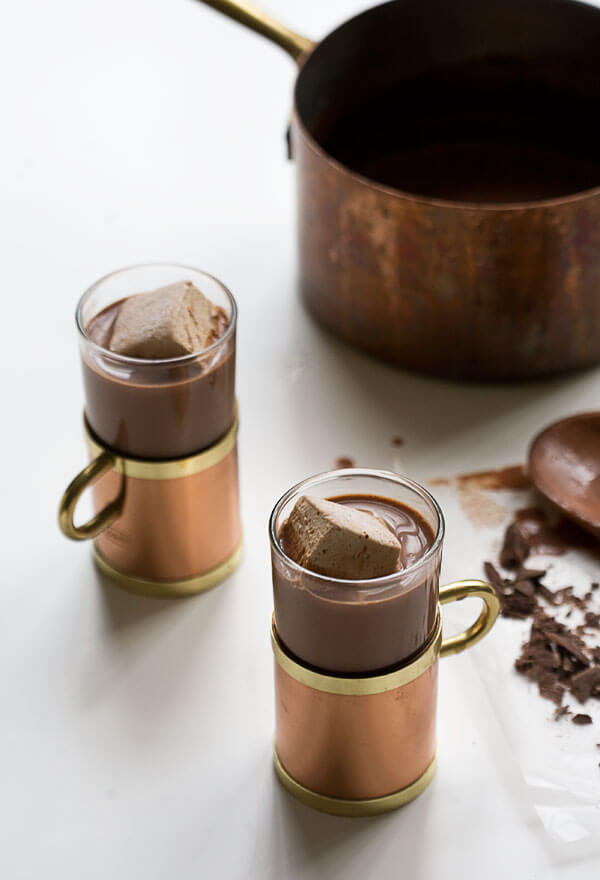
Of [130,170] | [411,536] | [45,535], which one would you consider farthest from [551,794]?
[130,170]

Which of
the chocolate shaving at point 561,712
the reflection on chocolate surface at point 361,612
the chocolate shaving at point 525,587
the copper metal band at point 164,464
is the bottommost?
the chocolate shaving at point 561,712

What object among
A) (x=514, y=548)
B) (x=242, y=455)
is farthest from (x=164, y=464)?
(x=514, y=548)

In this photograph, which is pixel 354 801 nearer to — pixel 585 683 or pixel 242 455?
pixel 585 683

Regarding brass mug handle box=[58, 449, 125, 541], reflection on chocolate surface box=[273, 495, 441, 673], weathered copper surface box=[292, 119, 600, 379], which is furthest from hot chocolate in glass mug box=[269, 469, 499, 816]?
weathered copper surface box=[292, 119, 600, 379]

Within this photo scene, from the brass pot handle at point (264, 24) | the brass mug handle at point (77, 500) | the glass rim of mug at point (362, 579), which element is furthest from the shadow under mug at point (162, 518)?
the brass pot handle at point (264, 24)

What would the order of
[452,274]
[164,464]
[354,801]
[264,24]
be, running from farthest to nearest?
[264,24], [452,274], [164,464], [354,801]

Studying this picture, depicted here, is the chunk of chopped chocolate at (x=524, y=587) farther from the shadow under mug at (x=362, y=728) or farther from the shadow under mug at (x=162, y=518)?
the shadow under mug at (x=162, y=518)

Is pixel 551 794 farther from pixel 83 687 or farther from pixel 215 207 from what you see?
pixel 215 207
